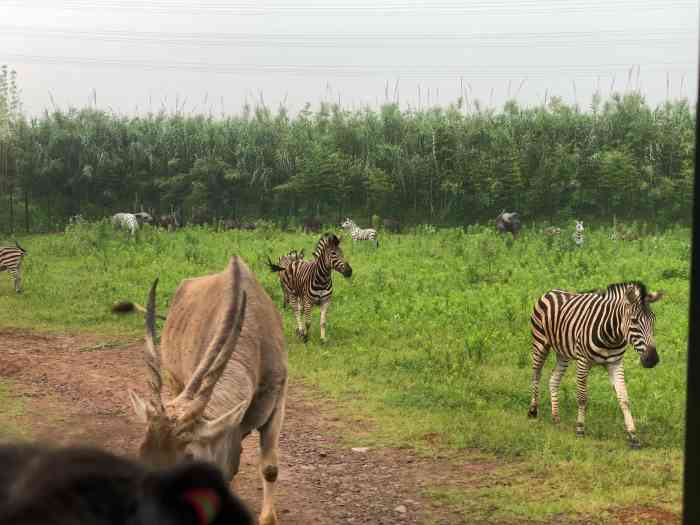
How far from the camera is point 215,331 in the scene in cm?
434

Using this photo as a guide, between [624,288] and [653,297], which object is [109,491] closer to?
[653,297]

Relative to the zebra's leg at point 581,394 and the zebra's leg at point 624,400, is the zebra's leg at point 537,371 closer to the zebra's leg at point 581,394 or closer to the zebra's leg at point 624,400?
the zebra's leg at point 581,394

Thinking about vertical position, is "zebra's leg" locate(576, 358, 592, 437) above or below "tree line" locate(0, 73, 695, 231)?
below

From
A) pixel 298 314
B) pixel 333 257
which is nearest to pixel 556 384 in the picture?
pixel 333 257

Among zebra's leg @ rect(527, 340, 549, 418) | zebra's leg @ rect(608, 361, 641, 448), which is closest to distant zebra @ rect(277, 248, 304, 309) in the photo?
zebra's leg @ rect(527, 340, 549, 418)

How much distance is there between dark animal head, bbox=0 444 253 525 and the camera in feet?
2.37

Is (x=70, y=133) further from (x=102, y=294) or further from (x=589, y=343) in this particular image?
(x=589, y=343)

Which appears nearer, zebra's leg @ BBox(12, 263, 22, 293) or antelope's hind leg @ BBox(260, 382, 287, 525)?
antelope's hind leg @ BBox(260, 382, 287, 525)

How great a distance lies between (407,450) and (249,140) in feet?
66.6

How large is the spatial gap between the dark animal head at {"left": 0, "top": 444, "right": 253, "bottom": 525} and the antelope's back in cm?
346

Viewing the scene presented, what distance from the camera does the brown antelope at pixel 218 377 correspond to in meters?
3.60

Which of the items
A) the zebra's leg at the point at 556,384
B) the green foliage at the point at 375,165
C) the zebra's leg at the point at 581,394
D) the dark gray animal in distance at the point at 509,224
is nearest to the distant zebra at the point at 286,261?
the zebra's leg at the point at 556,384

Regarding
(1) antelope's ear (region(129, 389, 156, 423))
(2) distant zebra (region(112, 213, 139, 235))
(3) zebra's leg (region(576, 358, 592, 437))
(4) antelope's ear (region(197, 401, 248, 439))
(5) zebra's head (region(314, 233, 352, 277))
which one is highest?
(2) distant zebra (region(112, 213, 139, 235))

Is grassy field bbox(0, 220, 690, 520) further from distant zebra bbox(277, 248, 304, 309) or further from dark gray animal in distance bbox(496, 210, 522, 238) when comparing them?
dark gray animal in distance bbox(496, 210, 522, 238)
